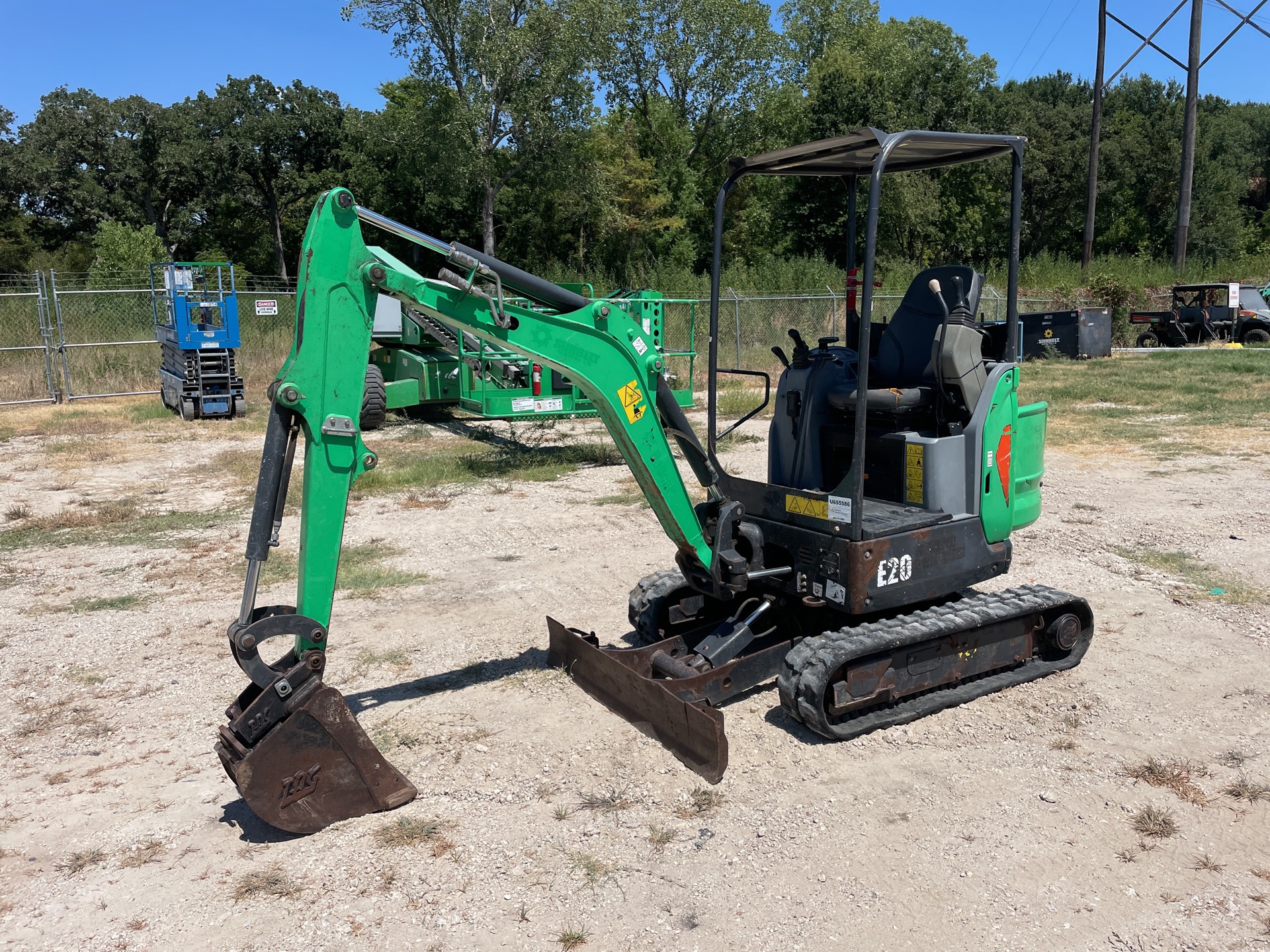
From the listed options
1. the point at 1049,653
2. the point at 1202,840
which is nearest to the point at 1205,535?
the point at 1049,653

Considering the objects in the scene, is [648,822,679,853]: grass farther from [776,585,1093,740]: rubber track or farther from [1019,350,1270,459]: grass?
[1019,350,1270,459]: grass

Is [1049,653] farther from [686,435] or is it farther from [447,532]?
[447,532]

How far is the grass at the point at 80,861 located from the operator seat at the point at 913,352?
4.08m

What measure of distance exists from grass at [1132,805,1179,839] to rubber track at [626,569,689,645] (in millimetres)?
2666

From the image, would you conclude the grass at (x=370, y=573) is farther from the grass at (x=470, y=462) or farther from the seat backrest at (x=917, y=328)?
the seat backrest at (x=917, y=328)

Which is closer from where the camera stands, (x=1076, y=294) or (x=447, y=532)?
(x=447, y=532)

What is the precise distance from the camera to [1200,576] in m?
7.65

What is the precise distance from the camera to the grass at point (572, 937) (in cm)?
349

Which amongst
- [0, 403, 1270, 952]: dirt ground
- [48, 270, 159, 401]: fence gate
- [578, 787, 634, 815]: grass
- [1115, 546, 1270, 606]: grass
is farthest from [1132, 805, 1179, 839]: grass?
[48, 270, 159, 401]: fence gate

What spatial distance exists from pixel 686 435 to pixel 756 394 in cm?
1271

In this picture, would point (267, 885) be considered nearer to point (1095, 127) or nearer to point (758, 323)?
point (758, 323)

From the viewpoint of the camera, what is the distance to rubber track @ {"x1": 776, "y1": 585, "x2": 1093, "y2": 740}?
16.1 ft

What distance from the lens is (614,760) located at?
4.84 metres

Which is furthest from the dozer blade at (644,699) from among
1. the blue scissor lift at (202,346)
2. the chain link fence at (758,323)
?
the chain link fence at (758,323)
